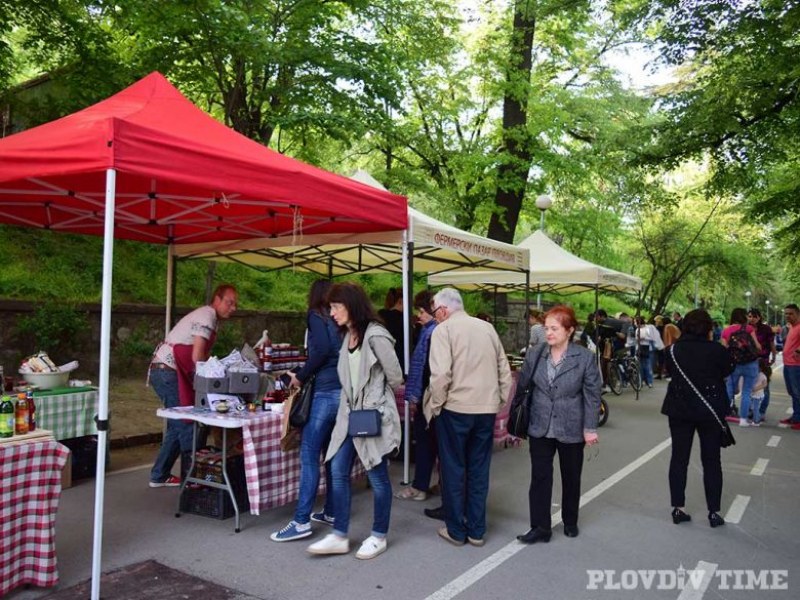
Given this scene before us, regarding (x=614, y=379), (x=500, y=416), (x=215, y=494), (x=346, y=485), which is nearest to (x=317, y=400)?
(x=346, y=485)

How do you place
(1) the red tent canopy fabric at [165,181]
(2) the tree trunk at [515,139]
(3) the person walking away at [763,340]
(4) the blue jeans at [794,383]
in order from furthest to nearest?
(2) the tree trunk at [515,139] < (3) the person walking away at [763,340] < (4) the blue jeans at [794,383] < (1) the red tent canopy fabric at [165,181]

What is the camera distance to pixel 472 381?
475 cm

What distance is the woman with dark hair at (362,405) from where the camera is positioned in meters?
4.44

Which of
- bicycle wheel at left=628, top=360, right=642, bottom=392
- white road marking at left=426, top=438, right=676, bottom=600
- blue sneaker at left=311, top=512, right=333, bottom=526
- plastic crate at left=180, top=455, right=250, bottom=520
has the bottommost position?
white road marking at left=426, top=438, right=676, bottom=600

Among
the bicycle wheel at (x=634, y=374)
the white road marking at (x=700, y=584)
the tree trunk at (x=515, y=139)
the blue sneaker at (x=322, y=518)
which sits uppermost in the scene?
the tree trunk at (x=515, y=139)

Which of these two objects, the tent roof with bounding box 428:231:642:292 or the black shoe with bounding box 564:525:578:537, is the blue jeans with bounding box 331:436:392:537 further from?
the tent roof with bounding box 428:231:642:292

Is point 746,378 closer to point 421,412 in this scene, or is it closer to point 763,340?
point 763,340

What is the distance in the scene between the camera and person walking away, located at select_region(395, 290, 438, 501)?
577 cm

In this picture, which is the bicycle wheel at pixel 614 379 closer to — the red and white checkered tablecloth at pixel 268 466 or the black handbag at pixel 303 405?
the red and white checkered tablecloth at pixel 268 466

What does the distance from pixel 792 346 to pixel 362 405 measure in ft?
30.3

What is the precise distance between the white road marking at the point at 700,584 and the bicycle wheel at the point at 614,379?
35.1 feet

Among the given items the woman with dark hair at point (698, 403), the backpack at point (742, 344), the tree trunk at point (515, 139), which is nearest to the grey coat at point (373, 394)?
the woman with dark hair at point (698, 403)

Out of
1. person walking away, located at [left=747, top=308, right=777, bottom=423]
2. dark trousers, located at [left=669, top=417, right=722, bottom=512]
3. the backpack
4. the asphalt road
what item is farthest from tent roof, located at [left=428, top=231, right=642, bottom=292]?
dark trousers, located at [left=669, top=417, right=722, bottom=512]

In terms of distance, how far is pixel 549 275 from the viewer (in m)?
12.6
